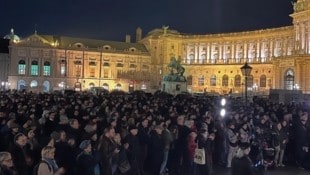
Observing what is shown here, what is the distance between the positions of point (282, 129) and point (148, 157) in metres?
5.74

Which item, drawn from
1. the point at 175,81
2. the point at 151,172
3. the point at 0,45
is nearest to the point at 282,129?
the point at 151,172

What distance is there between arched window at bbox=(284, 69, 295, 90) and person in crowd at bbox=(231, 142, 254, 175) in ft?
254

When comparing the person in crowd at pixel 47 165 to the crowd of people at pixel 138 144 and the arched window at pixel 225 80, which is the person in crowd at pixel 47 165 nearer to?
the crowd of people at pixel 138 144

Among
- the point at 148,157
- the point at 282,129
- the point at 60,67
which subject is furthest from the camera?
the point at 60,67

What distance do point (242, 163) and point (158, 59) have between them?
111 meters

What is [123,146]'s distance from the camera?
12.0m

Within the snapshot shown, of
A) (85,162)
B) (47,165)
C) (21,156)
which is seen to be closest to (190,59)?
(21,156)

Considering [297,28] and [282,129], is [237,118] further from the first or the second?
[297,28]

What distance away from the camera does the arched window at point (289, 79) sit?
275ft

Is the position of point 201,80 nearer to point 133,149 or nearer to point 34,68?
point 34,68

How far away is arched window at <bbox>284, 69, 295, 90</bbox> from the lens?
8380 centimetres

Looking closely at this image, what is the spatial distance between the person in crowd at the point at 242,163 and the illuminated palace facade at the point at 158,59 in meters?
80.3

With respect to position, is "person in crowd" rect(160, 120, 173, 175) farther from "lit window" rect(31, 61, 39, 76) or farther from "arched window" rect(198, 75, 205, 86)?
"arched window" rect(198, 75, 205, 86)

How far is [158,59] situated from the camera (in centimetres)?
11994
